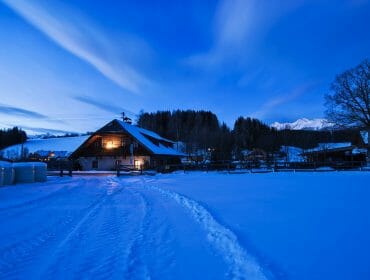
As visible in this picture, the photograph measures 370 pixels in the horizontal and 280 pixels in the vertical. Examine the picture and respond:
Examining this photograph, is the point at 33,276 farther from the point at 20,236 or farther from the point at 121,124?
the point at 121,124

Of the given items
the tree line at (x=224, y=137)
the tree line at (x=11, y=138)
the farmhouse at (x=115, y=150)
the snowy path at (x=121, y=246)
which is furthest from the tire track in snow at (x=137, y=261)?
the tree line at (x=11, y=138)

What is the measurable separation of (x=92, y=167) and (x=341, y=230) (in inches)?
1556

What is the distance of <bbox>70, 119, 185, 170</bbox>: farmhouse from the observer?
38.2 metres

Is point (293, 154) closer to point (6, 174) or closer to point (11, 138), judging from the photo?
point (6, 174)

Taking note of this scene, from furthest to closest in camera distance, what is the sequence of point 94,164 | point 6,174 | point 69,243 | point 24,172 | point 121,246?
point 94,164, point 24,172, point 6,174, point 69,243, point 121,246

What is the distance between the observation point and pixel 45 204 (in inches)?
398

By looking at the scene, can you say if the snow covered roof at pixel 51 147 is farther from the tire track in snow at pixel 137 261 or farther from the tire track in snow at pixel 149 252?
the tire track in snow at pixel 137 261

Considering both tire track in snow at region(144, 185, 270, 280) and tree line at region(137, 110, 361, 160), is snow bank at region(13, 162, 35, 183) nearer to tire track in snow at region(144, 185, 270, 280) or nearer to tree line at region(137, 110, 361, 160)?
tire track in snow at region(144, 185, 270, 280)

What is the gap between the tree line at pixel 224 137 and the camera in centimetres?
6119

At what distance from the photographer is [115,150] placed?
39438 mm

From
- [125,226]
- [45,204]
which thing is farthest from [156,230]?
[45,204]

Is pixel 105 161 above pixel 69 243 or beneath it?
above

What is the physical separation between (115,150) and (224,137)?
3267cm

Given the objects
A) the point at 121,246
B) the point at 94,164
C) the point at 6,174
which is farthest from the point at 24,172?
the point at 94,164
